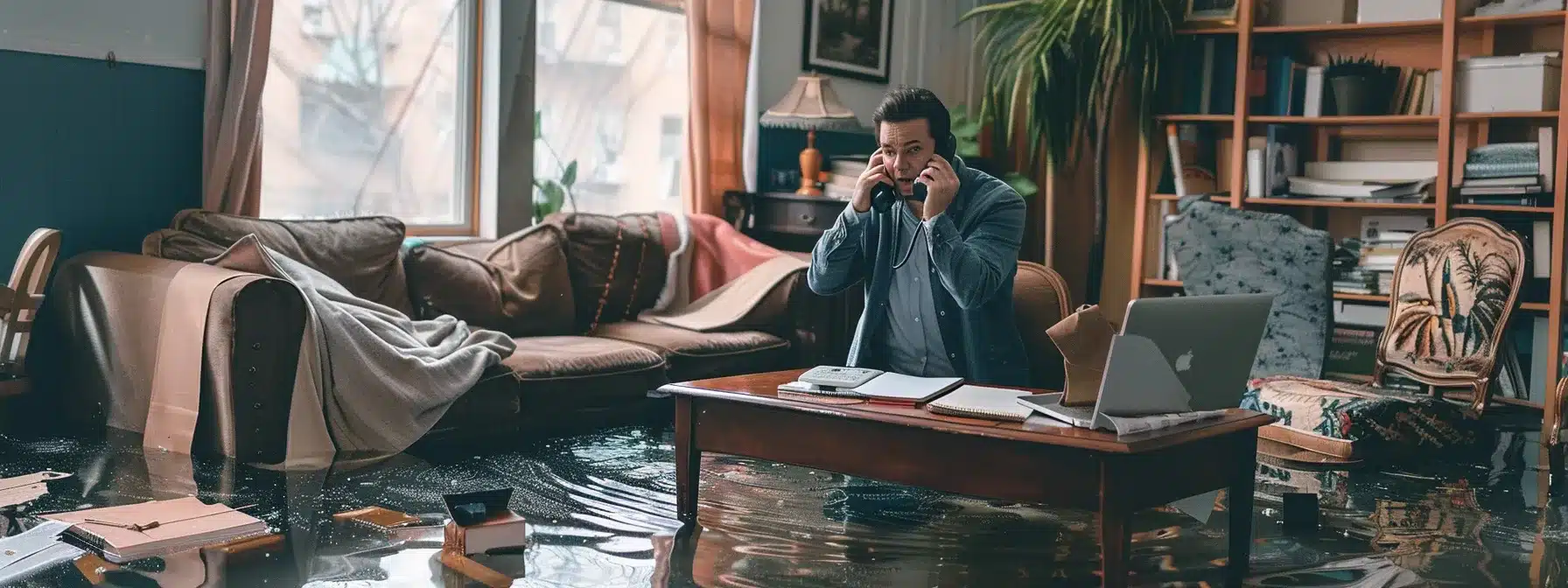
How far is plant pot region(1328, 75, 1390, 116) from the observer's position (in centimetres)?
566

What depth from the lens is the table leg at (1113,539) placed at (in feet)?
7.64

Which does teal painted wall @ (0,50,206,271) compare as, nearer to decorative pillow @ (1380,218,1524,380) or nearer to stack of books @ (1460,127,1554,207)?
decorative pillow @ (1380,218,1524,380)

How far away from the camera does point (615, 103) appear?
570cm

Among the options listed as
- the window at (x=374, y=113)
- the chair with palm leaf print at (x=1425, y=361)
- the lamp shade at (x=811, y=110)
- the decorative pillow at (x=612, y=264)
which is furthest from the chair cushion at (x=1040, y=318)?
the window at (x=374, y=113)

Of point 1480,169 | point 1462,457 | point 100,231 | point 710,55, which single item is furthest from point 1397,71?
point 100,231

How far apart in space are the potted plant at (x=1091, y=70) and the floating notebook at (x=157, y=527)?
3.97 m

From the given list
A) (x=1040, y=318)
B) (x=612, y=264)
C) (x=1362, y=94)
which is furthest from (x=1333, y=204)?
(x=612, y=264)

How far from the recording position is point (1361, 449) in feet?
13.7

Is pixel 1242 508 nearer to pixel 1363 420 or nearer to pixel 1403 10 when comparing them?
pixel 1363 420

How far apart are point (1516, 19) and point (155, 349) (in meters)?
4.90

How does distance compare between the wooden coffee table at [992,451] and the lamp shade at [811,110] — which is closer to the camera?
the wooden coffee table at [992,451]

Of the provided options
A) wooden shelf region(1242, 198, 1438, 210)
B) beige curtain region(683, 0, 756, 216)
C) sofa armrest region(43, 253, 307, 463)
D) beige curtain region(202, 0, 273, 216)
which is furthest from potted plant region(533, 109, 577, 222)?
wooden shelf region(1242, 198, 1438, 210)

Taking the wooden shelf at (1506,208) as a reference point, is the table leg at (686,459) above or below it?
below

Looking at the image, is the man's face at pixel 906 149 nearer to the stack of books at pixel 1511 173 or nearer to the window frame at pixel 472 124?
the window frame at pixel 472 124
